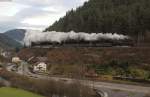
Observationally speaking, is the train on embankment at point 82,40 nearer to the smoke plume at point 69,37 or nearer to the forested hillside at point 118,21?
the smoke plume at point 69,37

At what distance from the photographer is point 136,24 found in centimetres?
7575

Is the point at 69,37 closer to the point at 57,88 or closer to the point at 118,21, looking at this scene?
the point at 118,21

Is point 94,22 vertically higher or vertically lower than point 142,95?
higher

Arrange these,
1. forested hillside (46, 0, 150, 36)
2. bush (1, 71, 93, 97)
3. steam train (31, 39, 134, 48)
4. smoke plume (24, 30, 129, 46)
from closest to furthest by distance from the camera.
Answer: bush (1, 71, 93, 97), steam train (31, 39, 134, 48), smoke plume (24, 30, 129, 46), forested hillside (46, 0, 150, 36)

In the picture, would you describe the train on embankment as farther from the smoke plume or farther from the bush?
the bush

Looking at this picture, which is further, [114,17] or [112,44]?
[114,17]

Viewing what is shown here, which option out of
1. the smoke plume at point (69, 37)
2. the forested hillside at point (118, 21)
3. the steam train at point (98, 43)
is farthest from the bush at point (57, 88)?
the forested hillside at point (118, 21)

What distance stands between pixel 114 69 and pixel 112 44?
1887 centimetres

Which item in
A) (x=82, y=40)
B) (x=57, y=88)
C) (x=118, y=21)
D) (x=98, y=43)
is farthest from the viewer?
(x=118, y=21)

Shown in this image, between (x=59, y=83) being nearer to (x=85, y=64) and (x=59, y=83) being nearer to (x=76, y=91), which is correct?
(x=76, y=91)

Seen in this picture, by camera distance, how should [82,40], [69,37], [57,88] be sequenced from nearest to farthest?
1. [57,88]
2. [82,40]
3. [69,37]

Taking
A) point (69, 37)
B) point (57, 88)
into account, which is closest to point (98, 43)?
point (69, 37)

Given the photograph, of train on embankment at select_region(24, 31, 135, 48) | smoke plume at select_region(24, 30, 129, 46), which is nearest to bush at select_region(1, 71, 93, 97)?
train on embankment at select_region(24, 31, 135, 48)

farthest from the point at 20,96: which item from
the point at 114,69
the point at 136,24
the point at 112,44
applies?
the point at 136,24
